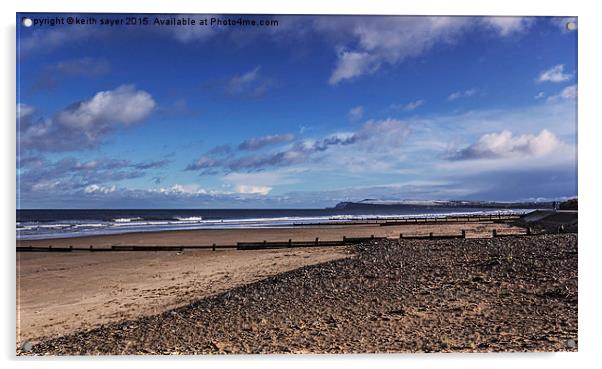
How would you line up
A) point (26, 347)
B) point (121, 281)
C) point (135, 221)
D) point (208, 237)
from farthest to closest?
1. point (135, 221)
2. point (208, 237)
3. point (121, 281)
4. point (26, 347)

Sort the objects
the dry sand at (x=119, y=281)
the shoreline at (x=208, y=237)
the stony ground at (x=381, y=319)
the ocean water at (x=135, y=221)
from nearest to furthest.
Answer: the stony ground at (x=381, y=319) < the dry sand at (x=119, y=281) < the ocean water at (x=135, y=221) < the shoreline at (x=208, y=237)

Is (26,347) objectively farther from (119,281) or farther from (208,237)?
(208,237)

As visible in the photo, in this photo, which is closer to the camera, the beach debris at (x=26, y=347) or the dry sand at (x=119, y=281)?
the beach debris at (x=26, y=347)

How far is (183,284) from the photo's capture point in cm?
945

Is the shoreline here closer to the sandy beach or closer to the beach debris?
the sandy beach

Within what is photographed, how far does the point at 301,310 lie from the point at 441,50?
393 cm

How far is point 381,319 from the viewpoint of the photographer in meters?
5.48

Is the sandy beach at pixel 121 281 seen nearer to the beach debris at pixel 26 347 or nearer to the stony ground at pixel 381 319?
the beach debris at pixel 26 347

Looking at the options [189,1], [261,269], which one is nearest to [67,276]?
[261,269]

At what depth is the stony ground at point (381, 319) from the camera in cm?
527

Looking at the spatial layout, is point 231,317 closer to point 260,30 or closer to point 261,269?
point 260,30

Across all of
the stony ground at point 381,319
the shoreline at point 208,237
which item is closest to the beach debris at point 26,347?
the stony ground at point 381,319

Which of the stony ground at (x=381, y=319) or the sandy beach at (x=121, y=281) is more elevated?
the stony ground at (x=381, y=319)

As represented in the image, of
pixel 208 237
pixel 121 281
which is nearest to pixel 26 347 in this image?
pixel 121 281
